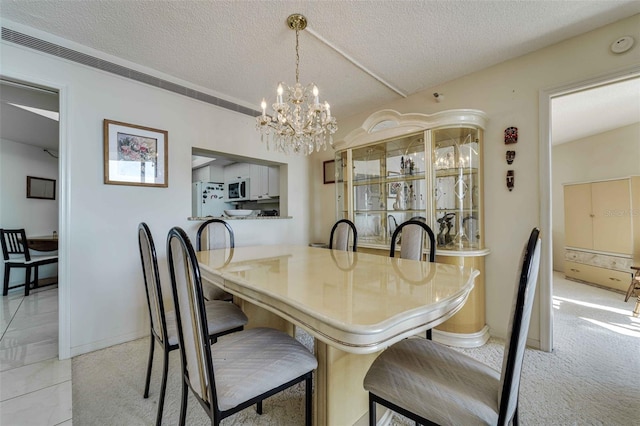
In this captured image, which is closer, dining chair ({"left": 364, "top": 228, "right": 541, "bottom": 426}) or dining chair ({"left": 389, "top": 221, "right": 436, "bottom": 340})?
dining chair ({"left": 364, "top": 228, "right": 541, "bottom": 426})

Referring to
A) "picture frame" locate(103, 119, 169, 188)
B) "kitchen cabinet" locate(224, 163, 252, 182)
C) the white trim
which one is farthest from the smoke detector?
"kitchen cabinet" locate(224, 163, 252, 182)

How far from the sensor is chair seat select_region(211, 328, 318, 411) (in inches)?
37.6

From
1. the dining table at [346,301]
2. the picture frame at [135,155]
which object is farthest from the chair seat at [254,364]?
the picture frame at [135,155]

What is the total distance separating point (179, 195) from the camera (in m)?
2.74

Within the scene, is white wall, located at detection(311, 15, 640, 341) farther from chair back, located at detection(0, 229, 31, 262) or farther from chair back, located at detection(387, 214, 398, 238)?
chair back, located at detection(0, 229, 31, 262)

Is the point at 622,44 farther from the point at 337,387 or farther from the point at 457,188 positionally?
the point at 337,387

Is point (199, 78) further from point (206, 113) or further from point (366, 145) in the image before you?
point (366, 145)

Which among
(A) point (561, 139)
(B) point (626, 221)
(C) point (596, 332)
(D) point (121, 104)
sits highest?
(A) point (561, 139)

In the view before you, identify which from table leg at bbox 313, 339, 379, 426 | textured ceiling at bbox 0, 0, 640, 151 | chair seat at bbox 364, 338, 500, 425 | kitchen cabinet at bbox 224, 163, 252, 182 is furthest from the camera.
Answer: kitchen cabinet at bbox 224, 163, 252, 182

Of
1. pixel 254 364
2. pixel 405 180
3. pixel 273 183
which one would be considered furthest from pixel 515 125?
pixel 273 183

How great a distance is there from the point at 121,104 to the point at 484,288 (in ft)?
12.6

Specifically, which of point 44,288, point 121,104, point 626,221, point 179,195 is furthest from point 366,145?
point 44,288

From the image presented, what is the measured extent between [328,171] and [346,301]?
10.6ft

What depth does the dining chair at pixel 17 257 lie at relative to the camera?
12.0 feet
